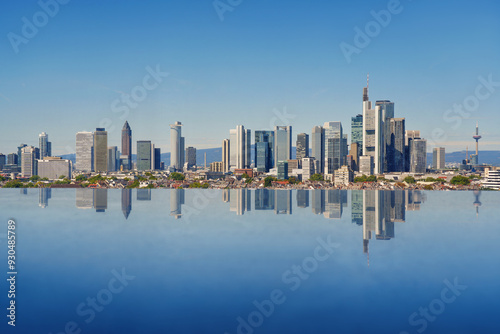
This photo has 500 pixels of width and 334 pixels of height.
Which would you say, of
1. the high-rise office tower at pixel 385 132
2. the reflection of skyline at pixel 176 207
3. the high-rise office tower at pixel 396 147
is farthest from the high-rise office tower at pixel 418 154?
the reflection of skyline at pixel 176 207

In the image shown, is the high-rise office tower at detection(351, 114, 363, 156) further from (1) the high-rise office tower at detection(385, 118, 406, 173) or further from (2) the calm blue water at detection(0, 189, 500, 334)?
(2) the calm blue water at detection(0, 189, 500, 334)

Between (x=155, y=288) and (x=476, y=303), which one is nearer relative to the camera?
(x=476, y=303)

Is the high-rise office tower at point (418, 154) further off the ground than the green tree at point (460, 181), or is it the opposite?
the high-rise office tower at point (418, 154)

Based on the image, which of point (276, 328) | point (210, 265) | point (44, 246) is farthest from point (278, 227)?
point (276, 328)

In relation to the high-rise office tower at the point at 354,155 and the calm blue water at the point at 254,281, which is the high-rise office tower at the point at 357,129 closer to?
the high-rise office tower at the point at 354,155

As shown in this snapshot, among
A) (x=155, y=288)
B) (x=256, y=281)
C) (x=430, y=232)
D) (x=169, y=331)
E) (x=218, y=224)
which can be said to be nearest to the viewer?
(x=169, y=331)

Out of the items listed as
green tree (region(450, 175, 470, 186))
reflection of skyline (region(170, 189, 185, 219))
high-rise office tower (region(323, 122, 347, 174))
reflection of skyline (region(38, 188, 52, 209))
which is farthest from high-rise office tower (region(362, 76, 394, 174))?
reflection of skyline (region(38, 188, 52, 209))

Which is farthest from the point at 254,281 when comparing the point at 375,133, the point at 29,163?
the point at 29,163

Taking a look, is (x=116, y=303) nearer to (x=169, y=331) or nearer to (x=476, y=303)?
(x=169, y=331)
